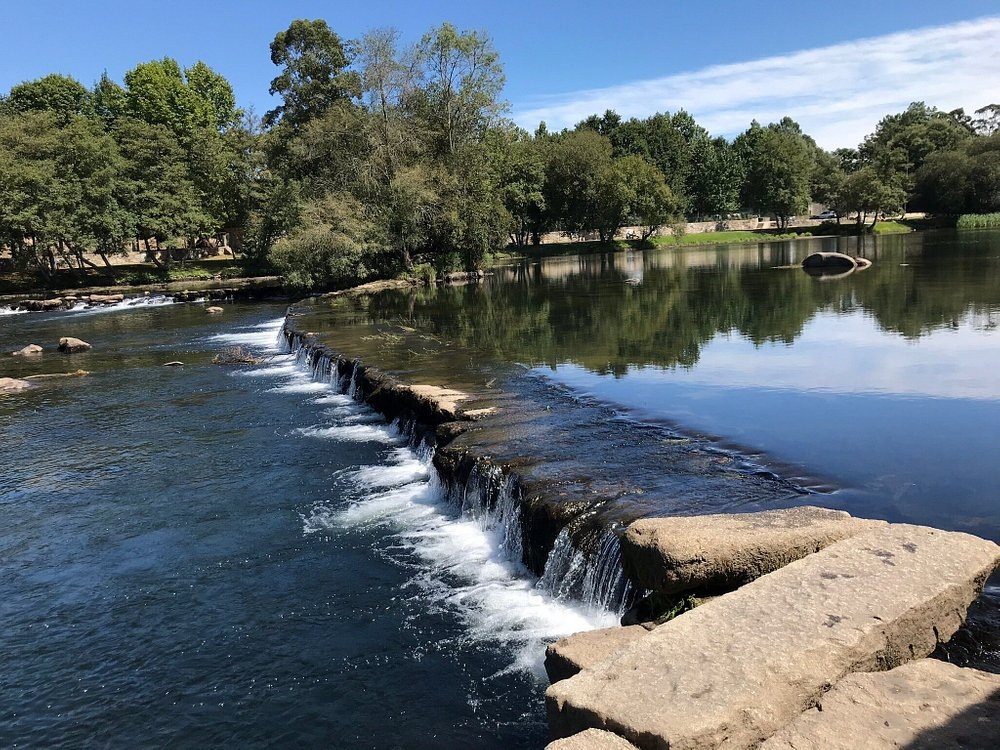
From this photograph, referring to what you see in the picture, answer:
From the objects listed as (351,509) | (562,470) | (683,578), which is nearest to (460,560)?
(562,470)

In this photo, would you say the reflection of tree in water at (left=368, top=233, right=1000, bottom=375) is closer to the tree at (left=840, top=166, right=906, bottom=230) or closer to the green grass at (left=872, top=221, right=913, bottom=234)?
the tree at (left=840, top=166, right=906, bottom=230)

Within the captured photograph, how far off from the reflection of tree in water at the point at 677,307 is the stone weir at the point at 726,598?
837cm

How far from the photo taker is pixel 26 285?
62.7 metres

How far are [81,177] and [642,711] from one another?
7121 cm

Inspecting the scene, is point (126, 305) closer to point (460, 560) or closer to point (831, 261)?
point (831, 261)

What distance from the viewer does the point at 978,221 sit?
84875 millimetres

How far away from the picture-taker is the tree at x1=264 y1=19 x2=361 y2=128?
61062 millimetres

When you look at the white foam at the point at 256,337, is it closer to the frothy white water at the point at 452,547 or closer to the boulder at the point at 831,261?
the frothy white water at the point at 452,547

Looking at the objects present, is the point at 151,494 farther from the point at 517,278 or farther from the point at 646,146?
the point at 646,146

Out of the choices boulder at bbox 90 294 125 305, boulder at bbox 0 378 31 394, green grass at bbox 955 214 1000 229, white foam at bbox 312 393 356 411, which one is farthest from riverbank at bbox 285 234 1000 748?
green grass at bbox 955 214 1000 229

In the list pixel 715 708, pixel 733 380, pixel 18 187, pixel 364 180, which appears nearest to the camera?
pixel 715 708

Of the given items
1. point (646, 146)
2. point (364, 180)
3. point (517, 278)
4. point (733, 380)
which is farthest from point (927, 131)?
point (733, 380)

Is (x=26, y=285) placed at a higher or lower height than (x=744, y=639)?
higher

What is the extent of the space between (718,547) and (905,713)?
2098mm
